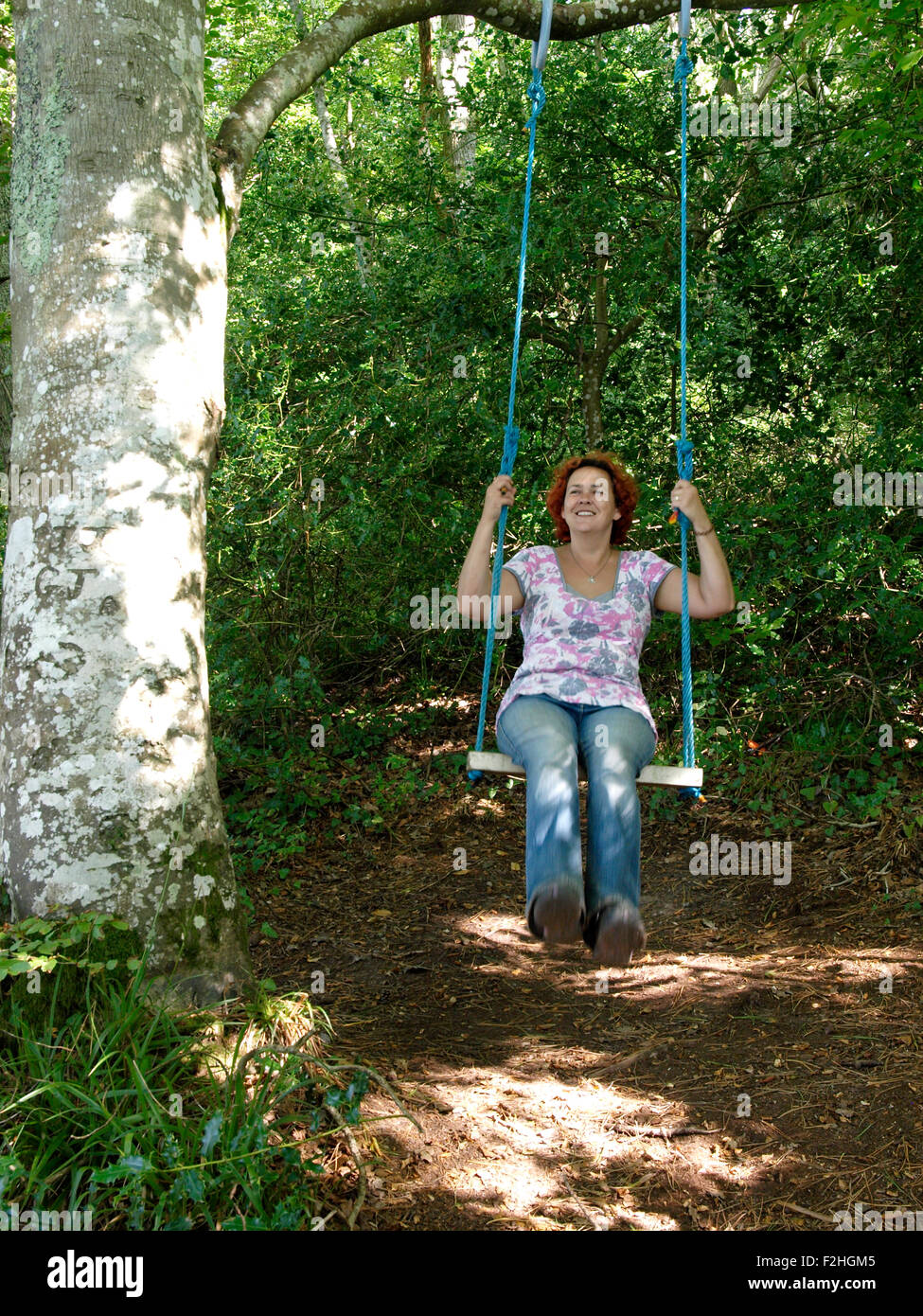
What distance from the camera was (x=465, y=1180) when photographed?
2633 millimetres

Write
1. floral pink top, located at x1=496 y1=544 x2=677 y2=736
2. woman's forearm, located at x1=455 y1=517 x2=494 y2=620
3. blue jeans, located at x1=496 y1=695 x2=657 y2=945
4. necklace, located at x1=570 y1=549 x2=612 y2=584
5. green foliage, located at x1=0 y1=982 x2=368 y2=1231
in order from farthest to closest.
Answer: necklace, located at x1=570 y1=549 x2=612 y2=584 < woman's forearm, located at x1=455 y1=517 x2=494 y2=620 < floral pink top, located at x1=496 y1=544 x2=677 y2=736 < blue jeans, located at x1=496 y1=695 x2=657 y2=945 < green foliage, located at x1=0 y1=982 x2=368 y2=1231

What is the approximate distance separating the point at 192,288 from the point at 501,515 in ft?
3.91

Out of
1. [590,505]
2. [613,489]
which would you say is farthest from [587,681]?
[613,489]

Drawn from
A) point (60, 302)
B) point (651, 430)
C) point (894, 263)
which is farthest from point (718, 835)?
point (60, 302)

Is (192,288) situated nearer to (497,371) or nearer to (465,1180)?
(465,1180)

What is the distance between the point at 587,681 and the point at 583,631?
198 mm

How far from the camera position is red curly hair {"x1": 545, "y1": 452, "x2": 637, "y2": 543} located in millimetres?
3639

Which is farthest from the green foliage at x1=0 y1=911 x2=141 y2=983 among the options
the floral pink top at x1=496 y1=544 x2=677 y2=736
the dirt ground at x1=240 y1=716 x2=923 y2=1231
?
the floral pink top at x1=496 y1=544 x2=677 y2=736

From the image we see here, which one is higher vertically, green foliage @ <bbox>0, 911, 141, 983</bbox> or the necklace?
the necklace

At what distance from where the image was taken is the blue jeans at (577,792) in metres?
2.76

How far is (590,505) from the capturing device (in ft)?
11.7

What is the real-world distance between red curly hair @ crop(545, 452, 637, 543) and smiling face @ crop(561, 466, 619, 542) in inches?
1.5

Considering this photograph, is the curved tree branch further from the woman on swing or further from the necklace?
the necklace

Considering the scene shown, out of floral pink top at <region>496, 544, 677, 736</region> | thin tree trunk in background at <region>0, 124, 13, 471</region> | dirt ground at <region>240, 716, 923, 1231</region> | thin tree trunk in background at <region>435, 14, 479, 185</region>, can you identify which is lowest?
dirt ground at <region>240, 716, 923, 1231</region>
